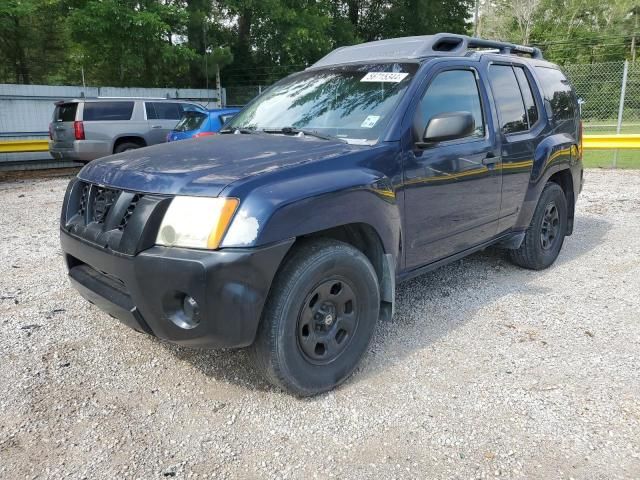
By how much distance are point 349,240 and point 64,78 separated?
29.0 m

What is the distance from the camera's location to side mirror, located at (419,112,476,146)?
3.16 metres

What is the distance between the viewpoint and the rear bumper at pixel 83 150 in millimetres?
12375

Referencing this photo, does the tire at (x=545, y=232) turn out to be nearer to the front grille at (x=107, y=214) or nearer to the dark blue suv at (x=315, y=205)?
the dark blue suv at (x=315, y=205)

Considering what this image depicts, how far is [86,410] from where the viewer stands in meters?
2.79

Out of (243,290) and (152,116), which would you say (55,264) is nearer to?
(243,290)

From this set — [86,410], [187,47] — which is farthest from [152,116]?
[86,410]

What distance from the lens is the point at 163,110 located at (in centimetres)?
1405

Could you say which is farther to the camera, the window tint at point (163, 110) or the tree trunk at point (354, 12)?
the tree trunk at point (354, 12)

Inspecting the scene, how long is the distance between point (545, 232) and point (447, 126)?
95.3 inches

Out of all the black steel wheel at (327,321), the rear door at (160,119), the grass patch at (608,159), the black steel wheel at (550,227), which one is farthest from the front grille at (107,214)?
the grass patch at (608,159)

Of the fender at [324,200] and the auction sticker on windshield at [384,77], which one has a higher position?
the auction sticker on windshield at [384,77]

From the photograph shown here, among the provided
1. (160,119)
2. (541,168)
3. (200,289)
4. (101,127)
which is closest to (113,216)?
(200,289)

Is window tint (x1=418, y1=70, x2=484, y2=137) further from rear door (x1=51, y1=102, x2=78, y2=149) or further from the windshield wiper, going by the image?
rear door (x1=51, y1=102, x2=78, y2=149)

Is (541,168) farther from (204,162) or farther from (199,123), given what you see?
(199,123)
